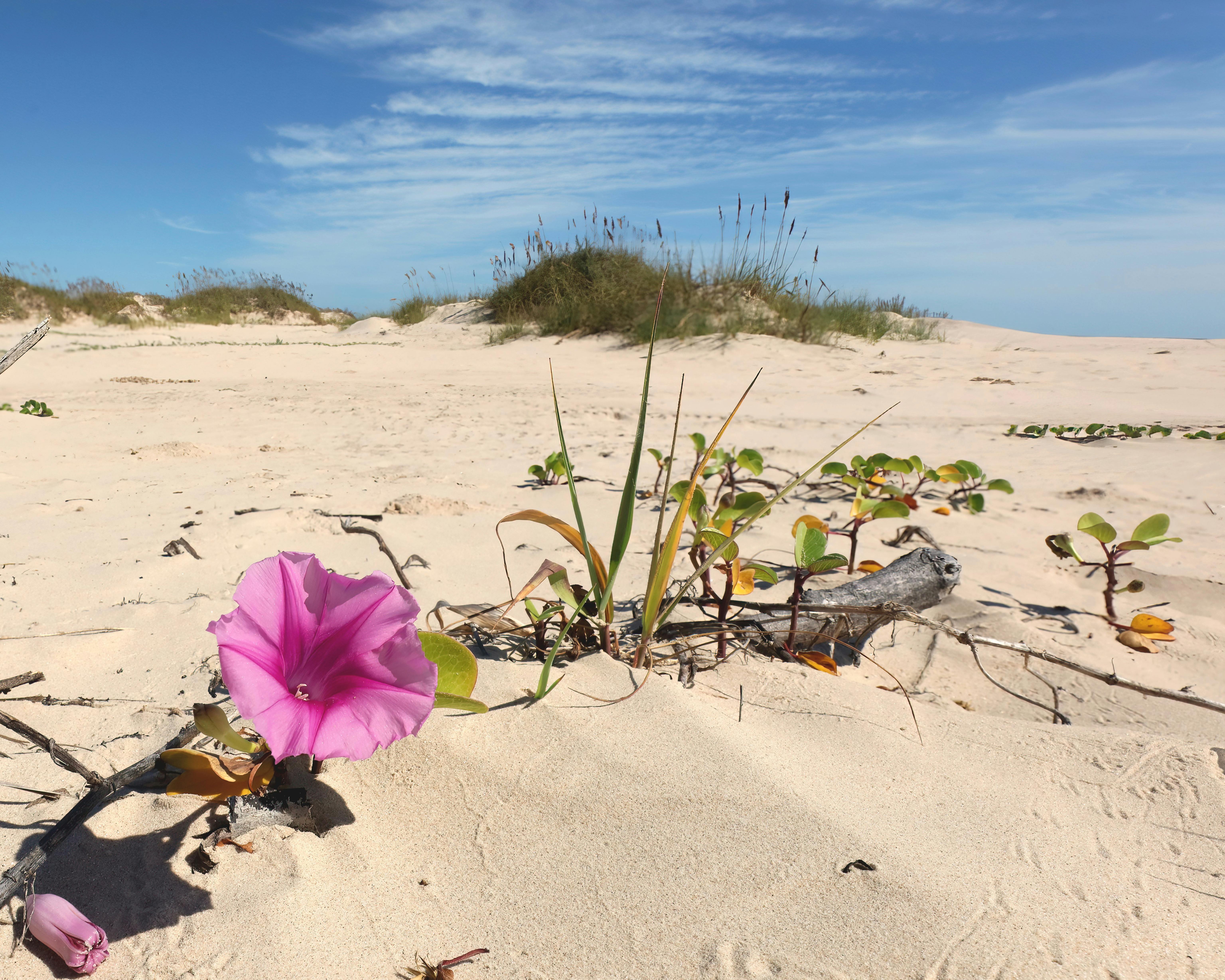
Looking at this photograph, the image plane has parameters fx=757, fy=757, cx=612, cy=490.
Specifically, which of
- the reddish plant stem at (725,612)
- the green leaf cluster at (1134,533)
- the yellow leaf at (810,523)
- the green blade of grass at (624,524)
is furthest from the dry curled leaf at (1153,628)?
the green blade of grass at (624,524)

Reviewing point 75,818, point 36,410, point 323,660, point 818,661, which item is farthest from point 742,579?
point 36,410

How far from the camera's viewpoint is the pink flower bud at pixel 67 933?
2.77ft

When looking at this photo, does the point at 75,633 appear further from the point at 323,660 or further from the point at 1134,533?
the point at 1134,533

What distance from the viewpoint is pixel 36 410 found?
5.34m

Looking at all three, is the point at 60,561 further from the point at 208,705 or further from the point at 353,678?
the point at 353,678

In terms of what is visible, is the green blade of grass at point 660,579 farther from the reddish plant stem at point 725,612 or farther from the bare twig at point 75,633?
the bare twig at point 75,633

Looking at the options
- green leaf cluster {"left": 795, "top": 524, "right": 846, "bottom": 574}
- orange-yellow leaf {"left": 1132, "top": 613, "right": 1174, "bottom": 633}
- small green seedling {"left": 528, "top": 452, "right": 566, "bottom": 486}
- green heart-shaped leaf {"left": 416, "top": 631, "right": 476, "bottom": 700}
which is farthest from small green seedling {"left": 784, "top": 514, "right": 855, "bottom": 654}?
small green seedling {"left": 528, "top": 452, "right": 566, "bottom": 486}

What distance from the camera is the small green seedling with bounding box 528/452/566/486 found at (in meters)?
3.40

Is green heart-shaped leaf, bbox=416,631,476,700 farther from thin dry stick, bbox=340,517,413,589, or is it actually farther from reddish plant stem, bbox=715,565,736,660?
reddish plant stem, bbox=715,565,736,660

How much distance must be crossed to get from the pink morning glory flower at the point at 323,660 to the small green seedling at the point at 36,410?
223 inches

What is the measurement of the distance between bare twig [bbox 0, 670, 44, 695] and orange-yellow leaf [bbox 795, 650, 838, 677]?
1455 mm

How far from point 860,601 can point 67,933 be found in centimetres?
163

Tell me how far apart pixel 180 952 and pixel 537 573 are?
0.86 metres

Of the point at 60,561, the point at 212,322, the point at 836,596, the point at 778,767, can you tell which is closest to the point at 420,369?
the point at 60,561
